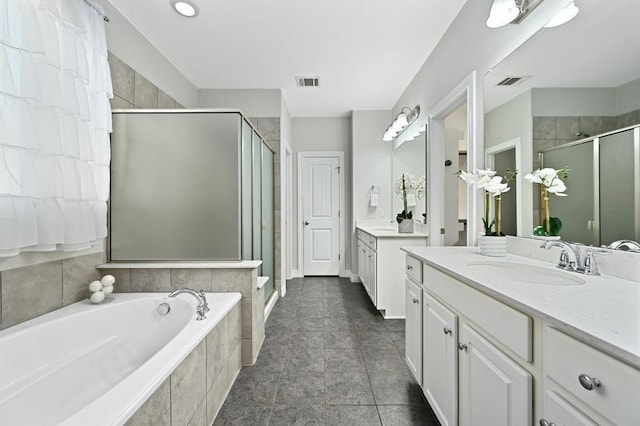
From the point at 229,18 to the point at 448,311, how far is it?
2.50 meters

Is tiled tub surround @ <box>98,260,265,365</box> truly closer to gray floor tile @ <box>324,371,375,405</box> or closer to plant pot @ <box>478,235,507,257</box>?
gray floor tile @ <box>324,371,375,405</box>

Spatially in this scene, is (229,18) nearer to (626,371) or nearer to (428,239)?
(428,239)

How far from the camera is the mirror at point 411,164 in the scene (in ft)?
9.69

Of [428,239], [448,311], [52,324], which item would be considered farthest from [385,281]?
[52,324]

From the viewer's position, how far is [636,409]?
19.7 inches

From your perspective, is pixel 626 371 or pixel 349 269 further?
pixel 349 269

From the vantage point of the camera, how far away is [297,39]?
2.40 m

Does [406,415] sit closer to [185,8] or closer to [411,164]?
[411,164]

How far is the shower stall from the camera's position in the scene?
1919 mm

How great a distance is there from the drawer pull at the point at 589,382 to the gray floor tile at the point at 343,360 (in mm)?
1569

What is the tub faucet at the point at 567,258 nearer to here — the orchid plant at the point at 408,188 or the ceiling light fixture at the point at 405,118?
the orchid plant at the point at 408,188

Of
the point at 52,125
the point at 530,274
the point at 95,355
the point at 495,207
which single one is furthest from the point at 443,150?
the point at 95,355

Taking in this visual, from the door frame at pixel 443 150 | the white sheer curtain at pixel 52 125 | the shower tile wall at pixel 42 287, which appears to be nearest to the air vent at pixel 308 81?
the door frame at pixel 443 150

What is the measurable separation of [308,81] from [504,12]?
86.1 inches
